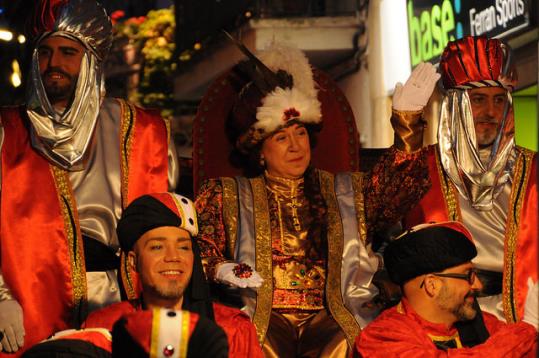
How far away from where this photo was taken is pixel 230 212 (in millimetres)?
6090

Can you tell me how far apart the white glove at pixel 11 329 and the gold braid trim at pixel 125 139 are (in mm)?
712

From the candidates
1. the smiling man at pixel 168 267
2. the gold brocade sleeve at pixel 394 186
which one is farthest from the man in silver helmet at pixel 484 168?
the smiling man at pixel 168 267

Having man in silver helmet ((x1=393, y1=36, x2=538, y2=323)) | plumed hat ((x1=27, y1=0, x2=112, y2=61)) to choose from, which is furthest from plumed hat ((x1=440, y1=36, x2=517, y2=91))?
plumed hat ((x1=27, y1=0, x2=112, y2=61))

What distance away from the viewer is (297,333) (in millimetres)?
5770

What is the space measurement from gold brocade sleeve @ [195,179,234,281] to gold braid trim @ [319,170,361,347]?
44 cm

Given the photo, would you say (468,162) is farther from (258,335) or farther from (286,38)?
(286,38)

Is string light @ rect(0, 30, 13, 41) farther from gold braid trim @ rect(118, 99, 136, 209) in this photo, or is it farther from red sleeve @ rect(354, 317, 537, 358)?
red sleeve @ rect(354, 317, 537, 358)

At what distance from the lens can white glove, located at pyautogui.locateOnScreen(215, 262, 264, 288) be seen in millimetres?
5578

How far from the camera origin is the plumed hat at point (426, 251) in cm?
524

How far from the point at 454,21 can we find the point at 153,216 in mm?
4814

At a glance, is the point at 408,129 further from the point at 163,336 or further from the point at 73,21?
the point at 163,336

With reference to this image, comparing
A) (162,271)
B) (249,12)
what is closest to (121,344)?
(162,271)

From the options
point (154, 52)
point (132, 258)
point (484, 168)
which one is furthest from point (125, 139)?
point (154, 52)

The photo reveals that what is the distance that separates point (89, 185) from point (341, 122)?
4.30 ft
